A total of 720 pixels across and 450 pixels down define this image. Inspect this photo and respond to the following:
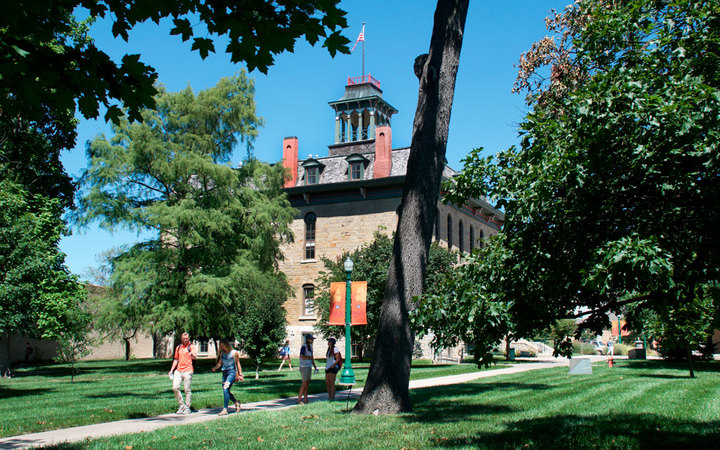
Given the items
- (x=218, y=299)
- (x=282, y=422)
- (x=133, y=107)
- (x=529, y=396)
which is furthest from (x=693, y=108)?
(x=218, y=299)

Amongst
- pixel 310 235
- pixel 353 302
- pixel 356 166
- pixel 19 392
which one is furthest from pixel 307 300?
pixel 353 302

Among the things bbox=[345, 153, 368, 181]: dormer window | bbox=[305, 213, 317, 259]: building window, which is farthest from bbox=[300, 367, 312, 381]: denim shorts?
bbox=[305, 213, 317, 259]: building window

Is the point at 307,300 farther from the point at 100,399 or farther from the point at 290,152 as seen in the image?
the point at 100,399

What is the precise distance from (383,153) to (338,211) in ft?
16.3

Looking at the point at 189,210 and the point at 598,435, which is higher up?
the point at 189,210

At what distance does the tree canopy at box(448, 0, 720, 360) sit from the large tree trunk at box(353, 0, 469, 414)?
4.03m

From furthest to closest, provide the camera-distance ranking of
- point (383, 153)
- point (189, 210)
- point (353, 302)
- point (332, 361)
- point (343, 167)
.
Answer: point (343, 167), point (383, 153), point (189, 210), point (353, 302), point (332, 361)

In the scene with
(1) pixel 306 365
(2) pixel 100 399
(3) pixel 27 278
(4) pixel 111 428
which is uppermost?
(3) pixel 27 278

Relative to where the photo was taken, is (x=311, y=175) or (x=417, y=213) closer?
(x=417, y=213)

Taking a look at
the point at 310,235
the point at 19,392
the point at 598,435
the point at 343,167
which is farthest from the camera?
the point at 310,235

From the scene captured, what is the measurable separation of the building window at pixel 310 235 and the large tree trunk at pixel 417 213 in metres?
32.6

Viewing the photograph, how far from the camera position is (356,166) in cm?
4303

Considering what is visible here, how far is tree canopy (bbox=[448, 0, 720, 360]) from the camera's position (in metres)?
5.44

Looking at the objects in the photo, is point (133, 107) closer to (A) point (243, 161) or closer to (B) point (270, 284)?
(B) point (270, 284)
